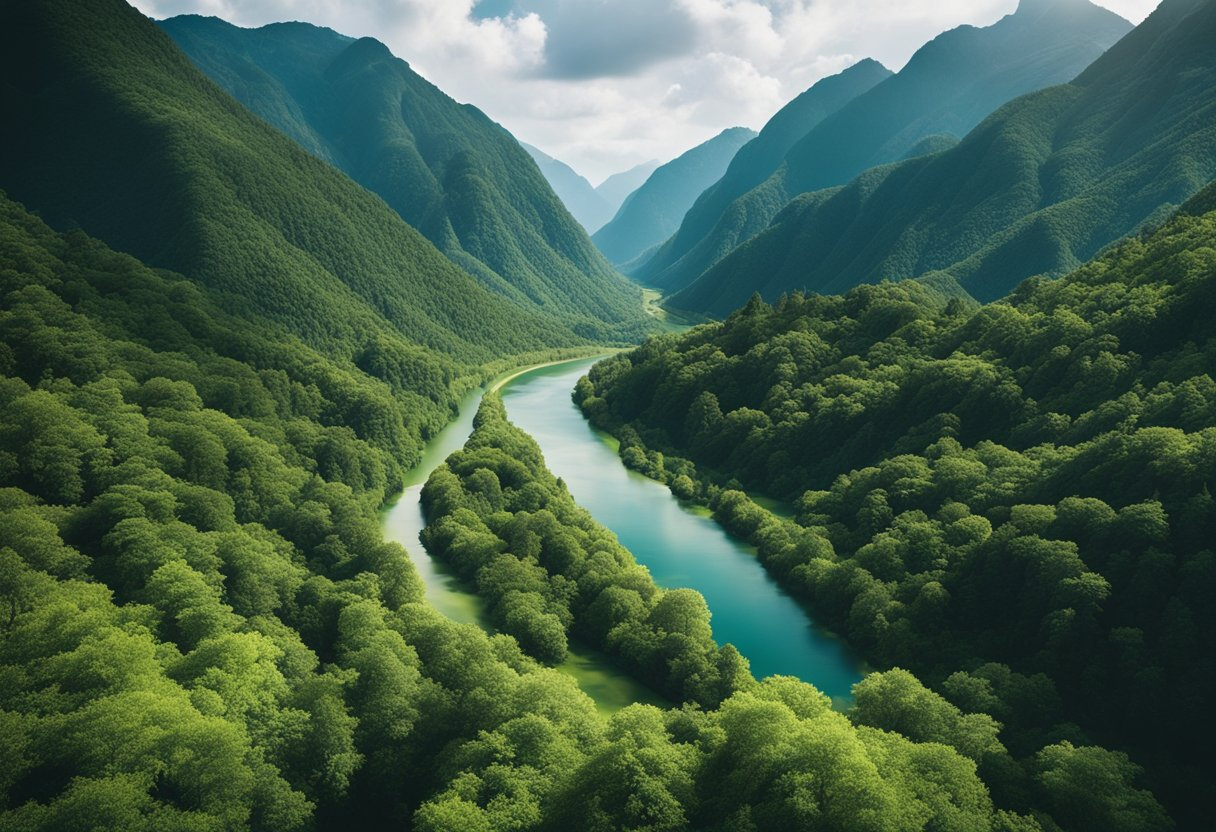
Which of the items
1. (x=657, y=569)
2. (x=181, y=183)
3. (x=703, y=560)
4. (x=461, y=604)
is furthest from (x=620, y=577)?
(x=181, y=183)

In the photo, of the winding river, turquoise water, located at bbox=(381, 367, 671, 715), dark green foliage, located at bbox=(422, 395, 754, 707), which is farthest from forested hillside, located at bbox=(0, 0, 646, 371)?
dark green foliage, located at bbox=(422, 395, 754, 707)

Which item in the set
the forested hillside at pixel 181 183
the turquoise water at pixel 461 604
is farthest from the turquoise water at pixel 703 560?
the forested hillside at pixel 181 183

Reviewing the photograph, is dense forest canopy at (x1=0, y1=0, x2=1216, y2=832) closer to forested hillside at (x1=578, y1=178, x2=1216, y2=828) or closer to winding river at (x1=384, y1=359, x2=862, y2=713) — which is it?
forested hillside at (x1=578, y1=178, x2=1216, y2=828)

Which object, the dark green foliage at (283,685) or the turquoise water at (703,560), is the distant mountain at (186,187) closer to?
the turquoise water at (703,560)

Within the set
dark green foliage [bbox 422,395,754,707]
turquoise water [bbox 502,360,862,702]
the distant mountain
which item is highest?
the distant mountain

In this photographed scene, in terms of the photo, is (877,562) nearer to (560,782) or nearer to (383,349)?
Result: (560,782)

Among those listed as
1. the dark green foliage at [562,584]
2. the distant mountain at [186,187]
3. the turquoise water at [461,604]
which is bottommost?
the turquoise water at [461,604]

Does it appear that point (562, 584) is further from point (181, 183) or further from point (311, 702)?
point (181, 183)
